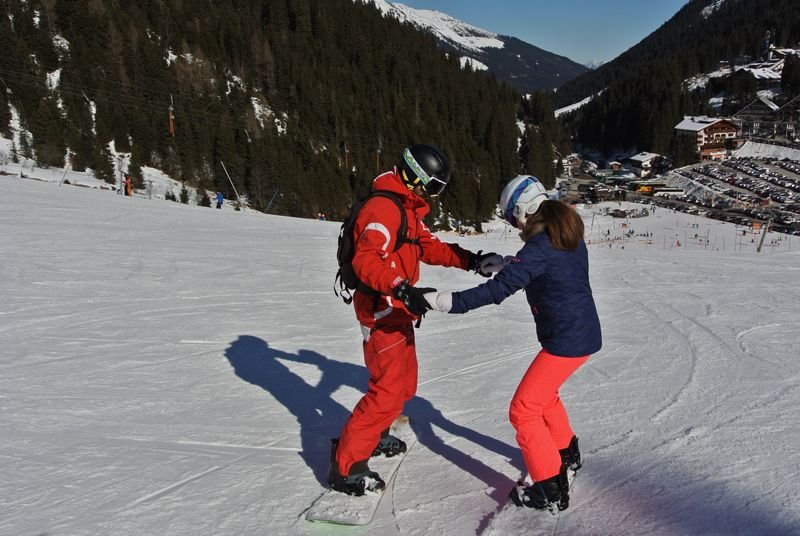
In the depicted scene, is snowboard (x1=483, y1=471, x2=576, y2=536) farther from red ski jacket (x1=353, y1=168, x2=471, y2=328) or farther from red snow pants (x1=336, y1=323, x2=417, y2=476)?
red ski jacket (x1=353, y1=168, x2=471, y2=328)

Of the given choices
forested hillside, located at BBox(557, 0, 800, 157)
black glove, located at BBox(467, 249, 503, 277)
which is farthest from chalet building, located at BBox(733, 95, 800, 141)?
black glove, located at BBox(467, 249, 503, 277)

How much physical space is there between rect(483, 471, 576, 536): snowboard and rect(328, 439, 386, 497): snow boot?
70 cm

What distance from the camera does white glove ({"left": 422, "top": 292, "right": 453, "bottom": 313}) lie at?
9.29 ft

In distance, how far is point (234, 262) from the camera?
36.4ft

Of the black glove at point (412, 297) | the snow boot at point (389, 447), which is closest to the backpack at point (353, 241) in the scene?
the black glove at point (412, 297)

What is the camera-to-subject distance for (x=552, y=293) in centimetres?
293

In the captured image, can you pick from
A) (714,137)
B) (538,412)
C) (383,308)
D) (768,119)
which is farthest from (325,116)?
(768,119)

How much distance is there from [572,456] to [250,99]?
73871 millimetres

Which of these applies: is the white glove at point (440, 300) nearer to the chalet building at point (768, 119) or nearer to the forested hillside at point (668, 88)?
the forested hillside at point (668, 88)

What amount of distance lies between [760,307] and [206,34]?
78.6 metres

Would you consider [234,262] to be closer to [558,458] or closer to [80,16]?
[558,458]

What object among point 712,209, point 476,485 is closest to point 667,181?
point 712,209

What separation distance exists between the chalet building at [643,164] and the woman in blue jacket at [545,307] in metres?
111

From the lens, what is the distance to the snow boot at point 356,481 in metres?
3.22
